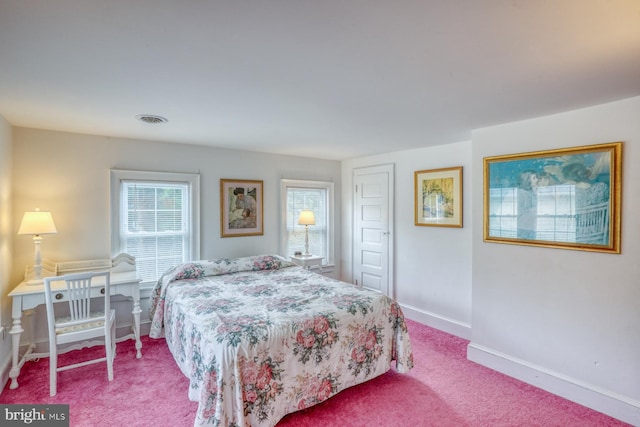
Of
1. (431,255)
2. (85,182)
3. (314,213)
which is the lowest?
(431,255)

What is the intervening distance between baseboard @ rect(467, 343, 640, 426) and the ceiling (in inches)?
82.9

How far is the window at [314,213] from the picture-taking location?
4652mm

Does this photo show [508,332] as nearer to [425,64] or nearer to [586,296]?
[586,296]

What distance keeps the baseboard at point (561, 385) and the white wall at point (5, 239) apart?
4071 millimetres

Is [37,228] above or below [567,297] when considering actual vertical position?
above

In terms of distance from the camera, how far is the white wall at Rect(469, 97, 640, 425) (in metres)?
2.20

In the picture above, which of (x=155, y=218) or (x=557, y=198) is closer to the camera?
(x=557, y=198)

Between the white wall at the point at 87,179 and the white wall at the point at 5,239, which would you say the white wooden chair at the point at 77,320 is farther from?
the white wall at the point at 87,179

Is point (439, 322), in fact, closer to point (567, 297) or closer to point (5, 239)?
point (567, 297)

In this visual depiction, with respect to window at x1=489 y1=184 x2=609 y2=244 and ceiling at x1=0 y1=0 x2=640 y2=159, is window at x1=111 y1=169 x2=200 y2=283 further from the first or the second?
window at x1=489 y1=184 x2=609 y2=244

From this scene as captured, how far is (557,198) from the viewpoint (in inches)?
99.2

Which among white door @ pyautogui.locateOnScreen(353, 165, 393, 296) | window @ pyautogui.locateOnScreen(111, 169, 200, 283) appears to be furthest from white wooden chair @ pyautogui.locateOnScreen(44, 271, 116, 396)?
white door @ pyautogui.locateOnScreen(353, 165, 393, 296)

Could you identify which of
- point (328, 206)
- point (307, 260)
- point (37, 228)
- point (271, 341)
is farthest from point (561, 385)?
point (37, 228)

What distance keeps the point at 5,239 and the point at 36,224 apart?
0.90ft
